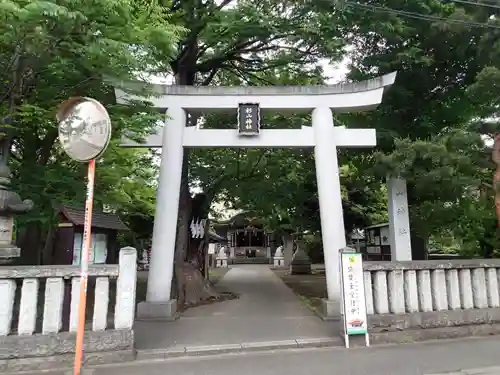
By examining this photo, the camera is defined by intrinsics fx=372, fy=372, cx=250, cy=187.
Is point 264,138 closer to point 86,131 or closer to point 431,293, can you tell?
point 431,293

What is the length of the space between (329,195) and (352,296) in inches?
116

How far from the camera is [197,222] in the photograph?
12727 millimetres

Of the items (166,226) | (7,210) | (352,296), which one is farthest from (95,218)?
(352,296)

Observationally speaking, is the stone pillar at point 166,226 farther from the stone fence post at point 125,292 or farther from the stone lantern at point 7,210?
the stone lantern at point 7,210

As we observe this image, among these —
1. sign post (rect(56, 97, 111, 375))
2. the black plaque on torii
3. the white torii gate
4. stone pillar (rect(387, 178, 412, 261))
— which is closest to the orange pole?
sign post (rect(56, 97, 111, 375))

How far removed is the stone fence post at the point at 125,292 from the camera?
6.19 meters

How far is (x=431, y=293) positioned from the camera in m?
7.67

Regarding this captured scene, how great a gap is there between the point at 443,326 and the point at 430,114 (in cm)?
630

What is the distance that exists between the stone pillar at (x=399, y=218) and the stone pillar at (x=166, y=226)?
5759 millimetres

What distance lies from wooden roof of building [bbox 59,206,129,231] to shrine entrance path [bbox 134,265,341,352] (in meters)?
6.46

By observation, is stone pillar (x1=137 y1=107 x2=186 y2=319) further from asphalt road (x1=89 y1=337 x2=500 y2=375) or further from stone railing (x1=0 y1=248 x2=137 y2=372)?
asphalt road (x1=89 y1=337 x2=500 y2=375)

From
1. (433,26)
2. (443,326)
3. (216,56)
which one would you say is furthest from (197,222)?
(433,26)

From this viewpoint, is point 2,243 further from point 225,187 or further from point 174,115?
point 225,187

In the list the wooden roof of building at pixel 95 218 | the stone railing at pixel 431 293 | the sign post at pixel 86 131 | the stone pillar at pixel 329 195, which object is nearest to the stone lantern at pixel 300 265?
the wooden roof of building at pixel 95 218
